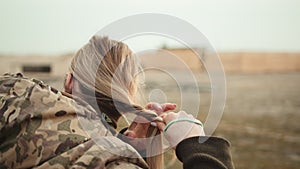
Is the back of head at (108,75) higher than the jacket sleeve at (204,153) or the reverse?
higher

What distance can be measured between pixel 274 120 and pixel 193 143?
22.8ft

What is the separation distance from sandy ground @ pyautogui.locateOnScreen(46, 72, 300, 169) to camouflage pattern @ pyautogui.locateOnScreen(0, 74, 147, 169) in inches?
9.3

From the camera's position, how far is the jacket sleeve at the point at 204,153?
0.90m

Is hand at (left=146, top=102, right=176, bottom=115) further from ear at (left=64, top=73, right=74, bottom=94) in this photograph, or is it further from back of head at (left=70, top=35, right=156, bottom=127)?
ear at (left=64, top=73, right=74, bottom=94)

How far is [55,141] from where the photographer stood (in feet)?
2.76

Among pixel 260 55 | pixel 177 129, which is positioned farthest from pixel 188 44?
pixel 260 55

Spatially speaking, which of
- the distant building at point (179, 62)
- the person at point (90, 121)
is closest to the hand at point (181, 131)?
the person at point (90, 121)

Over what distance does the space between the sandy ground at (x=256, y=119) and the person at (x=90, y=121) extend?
9cm

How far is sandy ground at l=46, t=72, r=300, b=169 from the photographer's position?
2310mm

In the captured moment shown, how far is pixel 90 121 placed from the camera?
88 cm

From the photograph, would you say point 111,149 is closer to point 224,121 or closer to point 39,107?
point 39,107

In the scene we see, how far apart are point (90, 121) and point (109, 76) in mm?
123

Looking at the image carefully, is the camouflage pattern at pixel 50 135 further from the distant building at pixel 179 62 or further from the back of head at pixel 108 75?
the distant building at pixel 179 62

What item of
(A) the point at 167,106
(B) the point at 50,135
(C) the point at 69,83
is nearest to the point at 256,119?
(A) the point at 167,106
